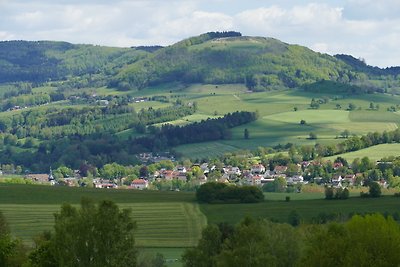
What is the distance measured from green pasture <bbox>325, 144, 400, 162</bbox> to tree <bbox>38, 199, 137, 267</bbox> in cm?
12049

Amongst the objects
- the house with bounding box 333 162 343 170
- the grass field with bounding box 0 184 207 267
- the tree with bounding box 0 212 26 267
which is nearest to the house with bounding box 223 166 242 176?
the house with bounding box 333 162 343 170

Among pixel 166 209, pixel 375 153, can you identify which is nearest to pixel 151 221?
pixel 166 209

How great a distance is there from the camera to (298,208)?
4090 inches

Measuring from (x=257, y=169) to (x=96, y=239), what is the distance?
4894 inches

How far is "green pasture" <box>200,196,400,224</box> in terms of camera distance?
97938 millimetres

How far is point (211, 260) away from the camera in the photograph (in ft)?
195

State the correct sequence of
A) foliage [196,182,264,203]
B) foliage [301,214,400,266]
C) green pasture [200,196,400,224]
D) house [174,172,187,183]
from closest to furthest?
1. foliage [301,214,400,266]
2. green pasture [200,196,400,224]
3. foliage [196,182,264,203]
4. house [174,172,187,183]

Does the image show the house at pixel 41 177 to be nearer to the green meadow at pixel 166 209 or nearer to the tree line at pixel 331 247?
the green meadow at pixel 166 209

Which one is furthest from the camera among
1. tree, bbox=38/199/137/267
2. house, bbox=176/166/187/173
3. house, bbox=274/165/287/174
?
house, bbox=176/166/187/173

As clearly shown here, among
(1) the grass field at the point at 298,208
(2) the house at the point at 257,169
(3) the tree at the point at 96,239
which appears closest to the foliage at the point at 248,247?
(3) the tree at the point at 96,239

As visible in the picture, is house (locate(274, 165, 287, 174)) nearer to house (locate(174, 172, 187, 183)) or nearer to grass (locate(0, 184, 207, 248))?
house (locate(174, 172, 187, 183))

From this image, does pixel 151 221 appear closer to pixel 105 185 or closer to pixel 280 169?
pixel 105 185

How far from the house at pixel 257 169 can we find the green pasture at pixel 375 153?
1129 cm

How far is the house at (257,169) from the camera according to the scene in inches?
6855
